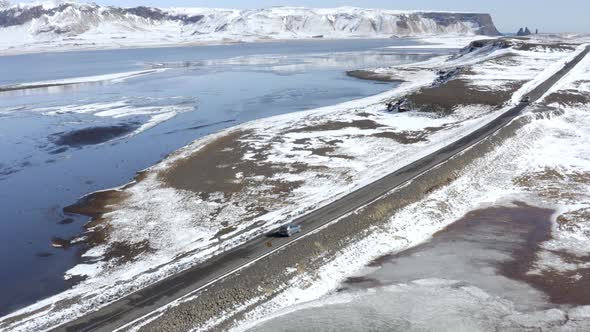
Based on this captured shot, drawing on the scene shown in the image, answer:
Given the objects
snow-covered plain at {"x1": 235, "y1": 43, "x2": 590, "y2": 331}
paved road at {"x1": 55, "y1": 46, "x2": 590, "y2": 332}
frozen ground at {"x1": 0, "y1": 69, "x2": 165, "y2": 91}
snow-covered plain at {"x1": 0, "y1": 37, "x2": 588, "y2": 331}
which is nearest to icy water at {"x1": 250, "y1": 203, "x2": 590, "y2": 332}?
snow-covered plain at {"x1": 235, "y1": 43, "x2": 590, "y2": 331}

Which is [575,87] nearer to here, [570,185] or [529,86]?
[529,86]

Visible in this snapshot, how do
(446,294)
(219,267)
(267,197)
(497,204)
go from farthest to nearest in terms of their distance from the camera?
1. (267,197)
2. (497,204)
3. (219,267)
4. (446,294)

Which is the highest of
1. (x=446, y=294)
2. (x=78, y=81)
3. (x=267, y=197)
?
(x=78, y=81)

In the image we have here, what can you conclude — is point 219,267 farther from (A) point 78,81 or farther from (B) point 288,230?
(A) point 78,81

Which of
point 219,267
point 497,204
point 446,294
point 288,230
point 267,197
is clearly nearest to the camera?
point 446,294

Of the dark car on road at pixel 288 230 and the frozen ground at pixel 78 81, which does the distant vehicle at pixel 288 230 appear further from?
the frozen ground at pixel 78 81

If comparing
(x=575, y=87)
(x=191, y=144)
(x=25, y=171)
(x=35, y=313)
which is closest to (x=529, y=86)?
(x=575, y=87)

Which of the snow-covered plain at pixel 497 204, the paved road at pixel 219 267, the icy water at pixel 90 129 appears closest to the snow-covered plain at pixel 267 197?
the snow-covered plain at pixel 497 204

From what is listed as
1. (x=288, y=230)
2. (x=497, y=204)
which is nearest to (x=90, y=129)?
(x=288, y=230)
